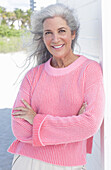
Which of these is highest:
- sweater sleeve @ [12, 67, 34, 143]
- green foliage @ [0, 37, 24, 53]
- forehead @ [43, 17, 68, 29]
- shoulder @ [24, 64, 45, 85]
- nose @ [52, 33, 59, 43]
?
forehead @ [43, 17, 68, 29]

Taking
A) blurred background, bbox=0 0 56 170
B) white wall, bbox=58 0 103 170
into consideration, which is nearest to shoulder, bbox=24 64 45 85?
blurred background, bbox=0 0 56 170

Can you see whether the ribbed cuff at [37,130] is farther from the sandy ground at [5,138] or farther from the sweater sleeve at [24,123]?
the sandy ground at [5,138]

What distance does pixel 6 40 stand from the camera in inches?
799

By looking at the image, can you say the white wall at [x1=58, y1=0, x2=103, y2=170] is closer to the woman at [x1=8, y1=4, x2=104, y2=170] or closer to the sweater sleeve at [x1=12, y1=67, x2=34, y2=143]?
the woman at [x1=8, y1=4, x2=104, y2=170]

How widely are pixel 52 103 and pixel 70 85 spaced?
0.16 m

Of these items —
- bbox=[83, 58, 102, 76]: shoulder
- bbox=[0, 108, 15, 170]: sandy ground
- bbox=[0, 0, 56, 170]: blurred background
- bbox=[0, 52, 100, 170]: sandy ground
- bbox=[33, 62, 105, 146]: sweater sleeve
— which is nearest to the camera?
bbox=[33, 62, 105, 146]: sweater sleeve

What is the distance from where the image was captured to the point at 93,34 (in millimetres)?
1872

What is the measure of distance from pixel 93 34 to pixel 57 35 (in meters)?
0.42

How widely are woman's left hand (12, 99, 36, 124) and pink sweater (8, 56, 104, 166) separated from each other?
3cm

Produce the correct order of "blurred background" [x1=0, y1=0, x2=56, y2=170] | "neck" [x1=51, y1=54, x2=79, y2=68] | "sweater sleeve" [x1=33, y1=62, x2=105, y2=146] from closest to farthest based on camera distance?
"sweater sleeve" [x1=33, y1=62, x2=105, y2=146] < "neck" [x1=51, y1=54, x2=79, y2=68] < "blurred background" [x1=0, y1=0, x2=56, y2=170]

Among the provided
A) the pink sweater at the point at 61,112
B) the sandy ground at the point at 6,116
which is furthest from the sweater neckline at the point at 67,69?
the sandy ground at the point at 6,116

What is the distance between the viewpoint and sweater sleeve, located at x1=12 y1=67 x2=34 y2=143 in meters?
1.55

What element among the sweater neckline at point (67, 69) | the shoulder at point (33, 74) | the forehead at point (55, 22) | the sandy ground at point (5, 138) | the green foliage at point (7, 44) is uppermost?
the forehead at point (55, 22)

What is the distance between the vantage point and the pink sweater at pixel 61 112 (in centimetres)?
141
